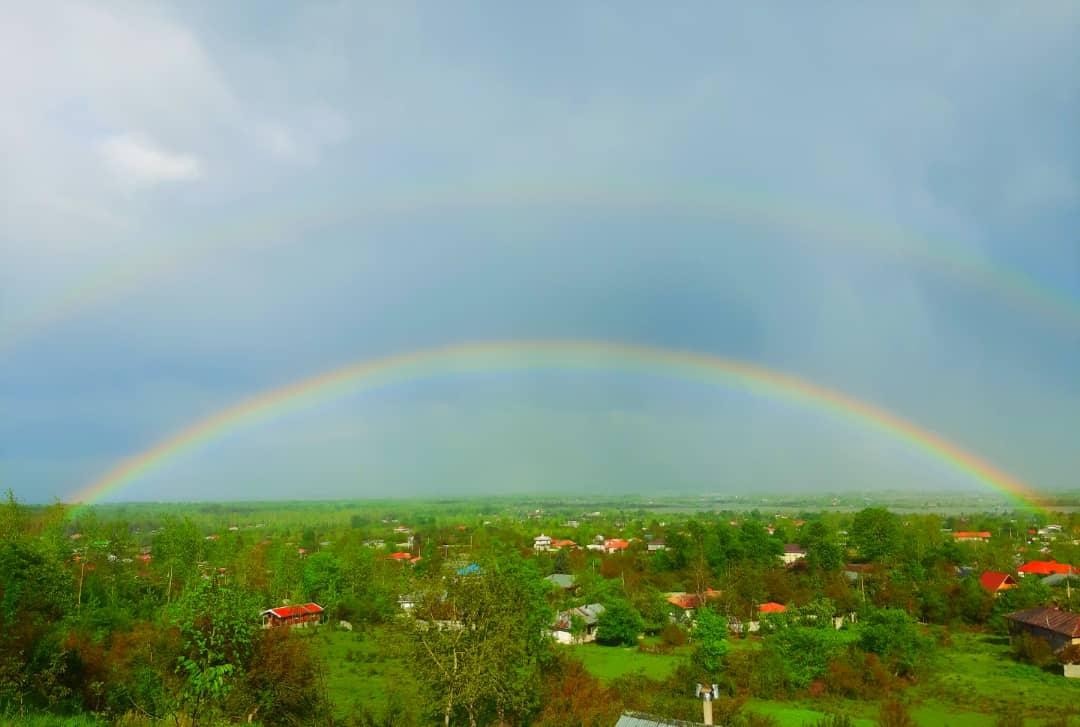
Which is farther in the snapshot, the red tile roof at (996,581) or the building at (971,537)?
the building at (971,537)

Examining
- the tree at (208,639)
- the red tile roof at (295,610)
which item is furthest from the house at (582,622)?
the tree at (208,639)

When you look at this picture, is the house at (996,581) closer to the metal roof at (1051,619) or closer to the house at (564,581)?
the metal roof at (1051,619)

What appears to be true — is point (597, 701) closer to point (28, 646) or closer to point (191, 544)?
point (28, 646)

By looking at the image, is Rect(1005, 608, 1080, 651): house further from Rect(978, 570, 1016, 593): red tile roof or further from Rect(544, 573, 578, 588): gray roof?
Rect(544, 573, 578, 588): gray roof

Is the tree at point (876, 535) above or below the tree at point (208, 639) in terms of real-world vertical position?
below

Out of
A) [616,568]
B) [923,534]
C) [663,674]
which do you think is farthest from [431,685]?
[923,534]

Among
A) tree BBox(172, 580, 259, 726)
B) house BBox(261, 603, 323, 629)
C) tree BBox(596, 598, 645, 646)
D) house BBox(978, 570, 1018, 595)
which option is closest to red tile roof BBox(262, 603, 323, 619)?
house BBox(261, 603, 323, 629)

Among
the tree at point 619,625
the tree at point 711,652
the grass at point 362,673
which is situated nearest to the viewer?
the grass at point 362,673

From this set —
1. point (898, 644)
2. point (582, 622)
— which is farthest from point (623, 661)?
point (898, 644)
